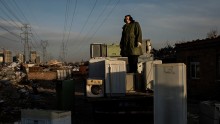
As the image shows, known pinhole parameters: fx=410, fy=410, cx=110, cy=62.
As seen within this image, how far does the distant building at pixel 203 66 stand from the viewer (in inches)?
1018

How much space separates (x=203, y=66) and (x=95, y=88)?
56.9 feet

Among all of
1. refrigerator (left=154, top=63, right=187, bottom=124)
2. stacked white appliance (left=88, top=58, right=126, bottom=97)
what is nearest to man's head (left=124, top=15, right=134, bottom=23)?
stacked white appliance (left=88, top=58, right=126, bottom=97)

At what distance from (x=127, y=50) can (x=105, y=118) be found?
2.74 metres

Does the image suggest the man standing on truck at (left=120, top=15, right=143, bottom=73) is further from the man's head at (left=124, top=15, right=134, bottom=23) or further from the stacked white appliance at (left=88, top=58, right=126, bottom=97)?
the stacked white appliance at (left=88, top=58, right=126, bottom=97)

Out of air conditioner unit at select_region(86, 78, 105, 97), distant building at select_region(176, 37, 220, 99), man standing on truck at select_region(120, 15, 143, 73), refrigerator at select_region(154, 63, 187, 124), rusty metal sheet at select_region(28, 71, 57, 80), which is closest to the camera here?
refrigerator at select_region(154, 63, 187, 124)

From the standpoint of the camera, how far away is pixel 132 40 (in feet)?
42.8

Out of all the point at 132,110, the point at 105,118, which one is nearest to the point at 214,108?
the point at 132,110

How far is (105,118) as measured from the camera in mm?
11305

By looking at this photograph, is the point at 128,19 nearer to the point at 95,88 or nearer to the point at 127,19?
the point at 127,19

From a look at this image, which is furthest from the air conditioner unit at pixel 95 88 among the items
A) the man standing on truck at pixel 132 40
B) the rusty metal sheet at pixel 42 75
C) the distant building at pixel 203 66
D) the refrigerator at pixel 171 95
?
the rusty metal sheet at pixel 42 75

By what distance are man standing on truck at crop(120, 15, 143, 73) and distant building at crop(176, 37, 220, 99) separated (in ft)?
44.1

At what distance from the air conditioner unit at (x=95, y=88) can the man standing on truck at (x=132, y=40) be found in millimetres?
2022

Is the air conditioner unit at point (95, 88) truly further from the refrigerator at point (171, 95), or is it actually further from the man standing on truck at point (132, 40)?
the refrigerator at point (171, 95)

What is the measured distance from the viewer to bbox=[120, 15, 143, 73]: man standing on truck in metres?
12.9
